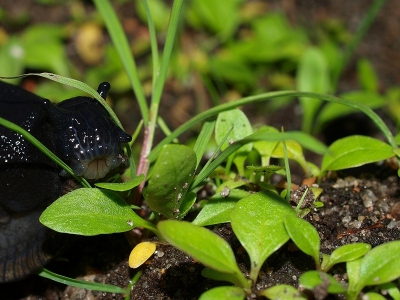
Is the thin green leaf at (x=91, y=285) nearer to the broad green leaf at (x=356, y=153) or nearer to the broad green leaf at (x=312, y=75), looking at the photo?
the broad green leaf at (x=356, y=153)

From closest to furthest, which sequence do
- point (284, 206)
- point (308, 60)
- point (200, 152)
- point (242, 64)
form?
point (284, 206)
point (200, 152)
point (308, 60)
point (242, 64)

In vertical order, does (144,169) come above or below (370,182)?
above

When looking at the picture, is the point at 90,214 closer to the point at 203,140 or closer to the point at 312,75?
the point at 203,140

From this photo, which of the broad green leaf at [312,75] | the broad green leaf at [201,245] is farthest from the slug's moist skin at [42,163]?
the broad green leaf at [312,75]

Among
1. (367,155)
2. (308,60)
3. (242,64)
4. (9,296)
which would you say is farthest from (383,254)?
(242,64)

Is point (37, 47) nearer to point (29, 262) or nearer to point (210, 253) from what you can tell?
point (29, 262)

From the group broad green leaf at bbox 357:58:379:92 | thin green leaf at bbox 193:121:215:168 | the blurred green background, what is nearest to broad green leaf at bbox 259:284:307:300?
thin green leaf at bbox 193:121:215:168

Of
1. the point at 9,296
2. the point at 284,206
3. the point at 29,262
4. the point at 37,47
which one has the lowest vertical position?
the point at 9,296
